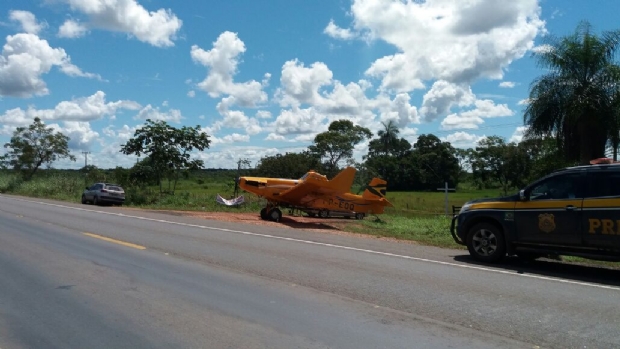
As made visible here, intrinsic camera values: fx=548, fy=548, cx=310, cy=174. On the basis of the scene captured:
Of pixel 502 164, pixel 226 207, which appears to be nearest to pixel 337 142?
pixel 502 164

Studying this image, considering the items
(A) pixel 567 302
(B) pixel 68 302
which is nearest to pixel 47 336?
(B) pixel 68 302

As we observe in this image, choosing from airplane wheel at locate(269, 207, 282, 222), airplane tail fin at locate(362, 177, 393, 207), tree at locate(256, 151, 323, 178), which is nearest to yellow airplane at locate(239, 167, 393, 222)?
airplane wheel at locate(269, 207, 282, 222)

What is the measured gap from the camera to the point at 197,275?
9.44 meters

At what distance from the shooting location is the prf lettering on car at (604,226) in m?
9.50

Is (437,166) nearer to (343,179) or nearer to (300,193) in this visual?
(343,179)

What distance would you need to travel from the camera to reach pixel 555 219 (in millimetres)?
10297

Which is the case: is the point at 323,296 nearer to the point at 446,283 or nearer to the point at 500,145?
the point at 446,283

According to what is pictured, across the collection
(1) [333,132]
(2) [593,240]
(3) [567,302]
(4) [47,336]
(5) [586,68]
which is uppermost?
(1) [333,132]

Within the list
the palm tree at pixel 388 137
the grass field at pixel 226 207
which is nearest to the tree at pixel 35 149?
the grass field at pixel 226 207

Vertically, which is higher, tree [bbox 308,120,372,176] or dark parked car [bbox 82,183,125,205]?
tree [bbox 308,120,372,176]

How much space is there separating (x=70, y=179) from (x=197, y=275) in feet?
155

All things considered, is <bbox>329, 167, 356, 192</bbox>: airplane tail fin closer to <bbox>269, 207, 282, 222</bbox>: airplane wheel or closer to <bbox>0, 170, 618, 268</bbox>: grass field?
<bbox>0, 170, 618, 268</bbox>: grass field

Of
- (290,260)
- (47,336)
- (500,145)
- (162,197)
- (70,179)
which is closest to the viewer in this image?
(47,336)

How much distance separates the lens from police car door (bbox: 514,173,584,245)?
10086 millimetres
